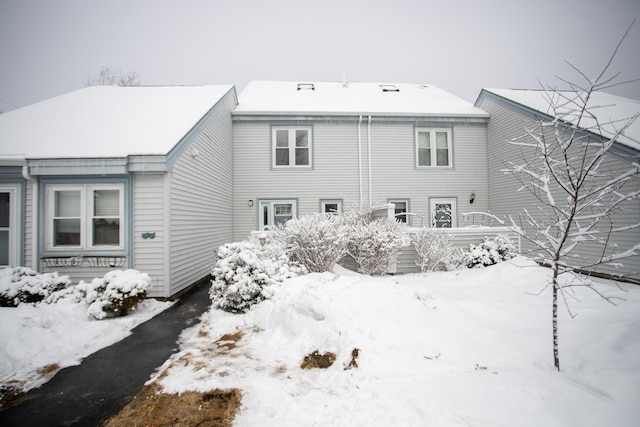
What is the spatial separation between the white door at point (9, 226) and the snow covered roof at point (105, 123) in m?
1.01

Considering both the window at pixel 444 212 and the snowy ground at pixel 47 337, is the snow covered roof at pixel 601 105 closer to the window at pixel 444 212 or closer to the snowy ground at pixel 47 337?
the window at pixel 444 212

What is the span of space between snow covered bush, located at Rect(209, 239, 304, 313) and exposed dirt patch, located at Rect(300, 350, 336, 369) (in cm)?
203

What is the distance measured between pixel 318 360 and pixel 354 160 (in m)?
9.59

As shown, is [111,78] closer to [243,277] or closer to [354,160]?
[354,160]

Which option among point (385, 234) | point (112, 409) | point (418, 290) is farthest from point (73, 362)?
point (385, 234)

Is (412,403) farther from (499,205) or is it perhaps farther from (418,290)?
(499,205)

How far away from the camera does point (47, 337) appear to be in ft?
15.1

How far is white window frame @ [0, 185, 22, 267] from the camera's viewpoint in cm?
684

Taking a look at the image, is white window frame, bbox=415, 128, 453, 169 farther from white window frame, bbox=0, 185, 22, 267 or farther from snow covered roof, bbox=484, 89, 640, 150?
white window frame, bbox=0, 185, 22, 267

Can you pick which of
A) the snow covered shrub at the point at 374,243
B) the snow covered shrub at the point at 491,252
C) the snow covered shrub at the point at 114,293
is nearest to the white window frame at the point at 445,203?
the snow covered shrub at the point at 491,252

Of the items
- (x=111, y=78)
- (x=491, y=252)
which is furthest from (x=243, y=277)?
(x=111, y=78)

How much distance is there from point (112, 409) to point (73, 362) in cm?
168

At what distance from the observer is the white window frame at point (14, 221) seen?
684cm

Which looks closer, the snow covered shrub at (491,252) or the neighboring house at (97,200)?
the neighboring house at (97,200)
